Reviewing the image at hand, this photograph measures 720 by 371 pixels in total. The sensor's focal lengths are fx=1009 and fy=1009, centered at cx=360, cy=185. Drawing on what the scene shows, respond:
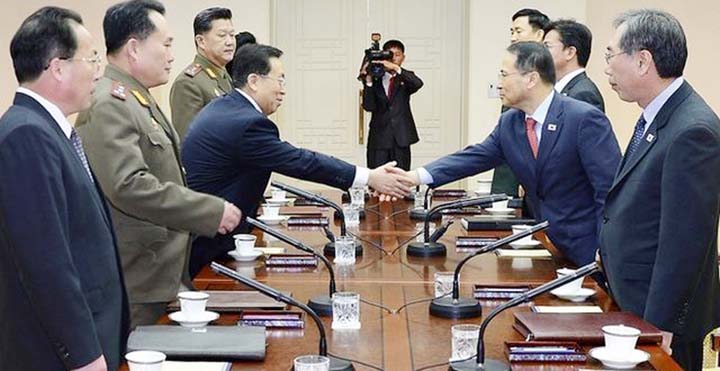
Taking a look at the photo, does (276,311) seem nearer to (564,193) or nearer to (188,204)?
(188,204)

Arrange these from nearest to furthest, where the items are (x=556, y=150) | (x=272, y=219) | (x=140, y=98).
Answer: (x=140, y=98) → (x=556, y=150) → (x=272, y=219)

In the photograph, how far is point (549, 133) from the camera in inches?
143

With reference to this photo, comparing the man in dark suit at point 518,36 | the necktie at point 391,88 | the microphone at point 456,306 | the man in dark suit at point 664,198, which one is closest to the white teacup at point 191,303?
the microphone at point 456,306

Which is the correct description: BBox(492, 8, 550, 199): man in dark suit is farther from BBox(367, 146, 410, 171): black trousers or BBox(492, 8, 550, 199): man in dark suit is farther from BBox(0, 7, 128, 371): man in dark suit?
BBox(0, 7, 128, 371): man in dark suit

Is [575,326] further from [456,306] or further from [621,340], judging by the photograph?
[456,306]

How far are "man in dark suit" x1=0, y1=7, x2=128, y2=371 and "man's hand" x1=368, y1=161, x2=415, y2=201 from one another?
193 cm

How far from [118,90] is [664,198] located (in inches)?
61.9

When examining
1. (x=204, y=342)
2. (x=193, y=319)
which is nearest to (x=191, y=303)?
(x=193, y=319)

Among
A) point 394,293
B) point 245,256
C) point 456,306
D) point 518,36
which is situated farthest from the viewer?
point 518,36

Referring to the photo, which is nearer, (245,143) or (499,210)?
(245,143)

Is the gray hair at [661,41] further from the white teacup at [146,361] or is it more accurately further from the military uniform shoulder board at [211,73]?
the military uniform shoulder board at [211,73]

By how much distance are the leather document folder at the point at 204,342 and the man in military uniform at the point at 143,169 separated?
2.59 feet

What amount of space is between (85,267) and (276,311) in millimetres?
457

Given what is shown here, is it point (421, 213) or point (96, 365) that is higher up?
point (421, 213)
